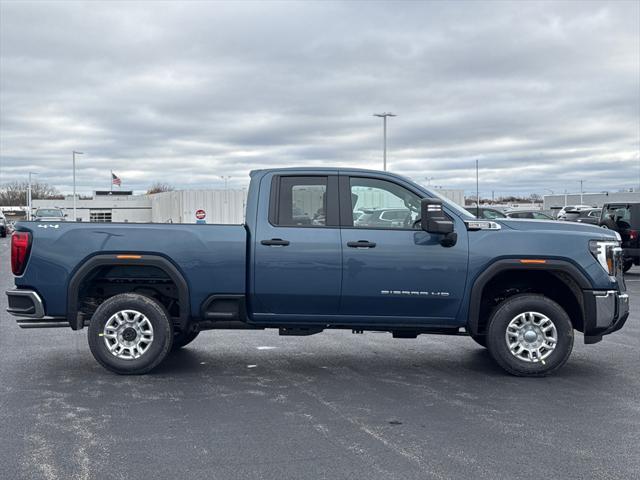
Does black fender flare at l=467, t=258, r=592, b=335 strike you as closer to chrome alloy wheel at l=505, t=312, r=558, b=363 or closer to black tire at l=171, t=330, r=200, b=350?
chrome alloy wheel at l=505, t=312, r=558, b=363

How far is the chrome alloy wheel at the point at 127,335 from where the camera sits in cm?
764

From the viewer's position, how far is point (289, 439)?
5.49 meters

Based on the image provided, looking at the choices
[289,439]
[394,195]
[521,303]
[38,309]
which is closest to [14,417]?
[38,309]

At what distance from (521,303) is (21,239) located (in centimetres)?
500

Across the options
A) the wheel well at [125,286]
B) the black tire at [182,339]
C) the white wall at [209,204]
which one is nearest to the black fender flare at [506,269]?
the wheel well at [125,286]

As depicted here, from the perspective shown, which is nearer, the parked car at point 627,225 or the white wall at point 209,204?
the parked car at point 627,225

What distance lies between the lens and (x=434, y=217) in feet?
23.7

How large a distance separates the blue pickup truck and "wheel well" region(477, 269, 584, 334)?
175mm

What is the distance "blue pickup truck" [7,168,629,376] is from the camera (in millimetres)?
7457

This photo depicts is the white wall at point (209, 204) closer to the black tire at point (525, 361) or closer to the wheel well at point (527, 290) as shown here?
the wheel well at point (527, 290)

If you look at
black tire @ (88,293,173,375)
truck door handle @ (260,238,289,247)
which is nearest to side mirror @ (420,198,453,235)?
truck door handle @ (260,238,289,247)

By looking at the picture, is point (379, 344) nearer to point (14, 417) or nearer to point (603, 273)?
point (603, 273)

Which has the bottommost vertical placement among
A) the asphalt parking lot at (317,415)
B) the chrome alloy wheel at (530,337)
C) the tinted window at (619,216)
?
the asphalt parking lot at (317,415)

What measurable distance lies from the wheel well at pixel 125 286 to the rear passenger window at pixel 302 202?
1.33 metres
